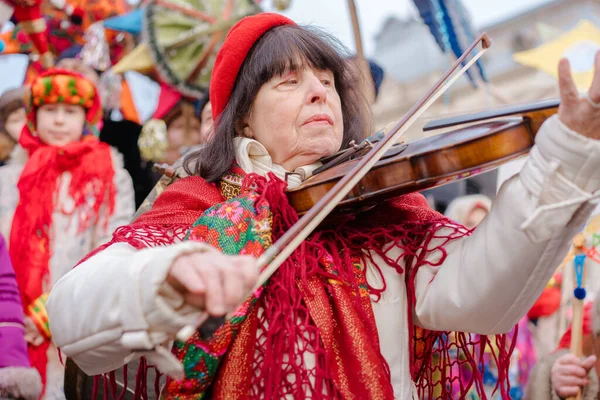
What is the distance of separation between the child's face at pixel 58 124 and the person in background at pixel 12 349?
3.49 feet

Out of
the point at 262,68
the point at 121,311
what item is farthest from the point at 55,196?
the point at 121,311

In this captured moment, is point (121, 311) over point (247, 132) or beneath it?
beneath

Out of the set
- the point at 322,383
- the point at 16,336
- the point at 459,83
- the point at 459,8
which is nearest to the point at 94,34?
the point at 459,8

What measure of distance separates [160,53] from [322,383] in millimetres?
4094

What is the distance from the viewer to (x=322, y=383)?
1.58 metres

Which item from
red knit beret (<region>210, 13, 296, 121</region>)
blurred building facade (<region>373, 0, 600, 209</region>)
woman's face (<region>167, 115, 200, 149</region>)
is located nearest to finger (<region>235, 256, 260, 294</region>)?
red knit beret (<region>210, 13, 296, 121</region>)

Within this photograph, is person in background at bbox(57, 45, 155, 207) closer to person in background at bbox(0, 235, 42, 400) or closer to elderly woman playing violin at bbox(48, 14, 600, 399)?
person in background at bbox(0, 235, 42, 400)

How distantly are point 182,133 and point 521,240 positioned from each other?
3.53 metres

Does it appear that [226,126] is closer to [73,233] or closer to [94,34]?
[73,233]

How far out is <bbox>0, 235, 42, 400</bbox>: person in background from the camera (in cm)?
232

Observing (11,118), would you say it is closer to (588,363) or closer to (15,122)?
(15,122)

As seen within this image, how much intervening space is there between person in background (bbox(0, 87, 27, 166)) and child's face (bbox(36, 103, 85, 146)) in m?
0.78

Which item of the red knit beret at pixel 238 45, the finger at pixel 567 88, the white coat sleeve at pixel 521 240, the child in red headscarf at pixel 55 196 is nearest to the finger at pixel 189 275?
the white coat sleeve at pixel 521 240

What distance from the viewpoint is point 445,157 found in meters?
1.53
